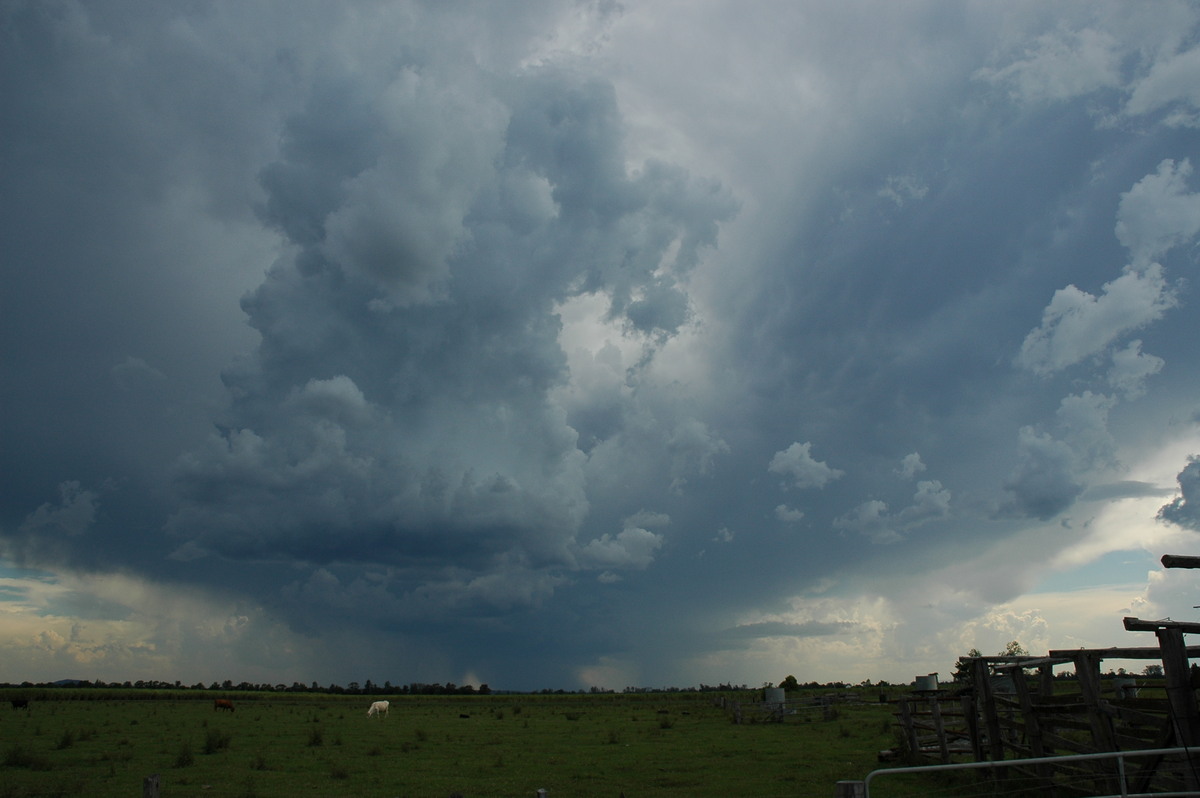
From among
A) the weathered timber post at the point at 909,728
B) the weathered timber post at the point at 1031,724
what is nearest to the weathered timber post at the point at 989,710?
the weathered timber post at the point at 1031,724

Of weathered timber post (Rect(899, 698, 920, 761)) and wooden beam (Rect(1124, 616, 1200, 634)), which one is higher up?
wooden beam (Rect(1124, 616, 1200, 634))

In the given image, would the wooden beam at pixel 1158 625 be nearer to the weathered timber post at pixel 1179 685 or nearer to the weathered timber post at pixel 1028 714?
the weathered timber post at pixel 1179 685

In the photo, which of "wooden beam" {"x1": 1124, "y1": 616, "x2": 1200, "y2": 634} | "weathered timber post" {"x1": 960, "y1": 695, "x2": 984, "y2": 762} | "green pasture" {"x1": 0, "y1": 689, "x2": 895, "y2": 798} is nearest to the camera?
"wooden beam" {"x1": 1124, "y1": 616, "x2": 1200, "y2": 634}

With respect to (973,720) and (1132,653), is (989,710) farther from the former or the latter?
(1132,653)

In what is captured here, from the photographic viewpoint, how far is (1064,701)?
18391 millimetres

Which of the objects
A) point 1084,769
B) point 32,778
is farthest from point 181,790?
point 1084,769

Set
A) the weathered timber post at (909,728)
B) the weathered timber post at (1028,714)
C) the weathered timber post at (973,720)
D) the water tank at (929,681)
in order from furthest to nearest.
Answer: the water tank at (929,681)
the weathered timber post at (909,728)
the weathered timber post at (973,720)
the weathered timber post at (1028,714)

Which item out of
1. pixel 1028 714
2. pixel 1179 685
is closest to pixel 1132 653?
pixel 1179 685

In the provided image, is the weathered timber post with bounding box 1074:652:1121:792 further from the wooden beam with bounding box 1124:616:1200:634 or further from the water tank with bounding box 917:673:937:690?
the water tank with bounding box 917:673:937:690

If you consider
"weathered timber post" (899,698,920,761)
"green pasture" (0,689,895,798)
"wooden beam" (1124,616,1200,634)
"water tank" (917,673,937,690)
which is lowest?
"green pasture" (0,689,895,798)

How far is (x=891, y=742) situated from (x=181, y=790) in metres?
29.2

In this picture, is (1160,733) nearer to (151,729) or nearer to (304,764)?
(304,764)

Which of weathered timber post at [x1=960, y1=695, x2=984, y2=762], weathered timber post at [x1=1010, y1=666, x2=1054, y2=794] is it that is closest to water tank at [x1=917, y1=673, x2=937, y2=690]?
weathered timber post at [x1=960, y1=695, x2=984, y2=762]

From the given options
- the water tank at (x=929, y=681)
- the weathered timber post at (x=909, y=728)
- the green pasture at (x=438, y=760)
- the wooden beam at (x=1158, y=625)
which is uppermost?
the wooden beam at (x=1158, y=625)
